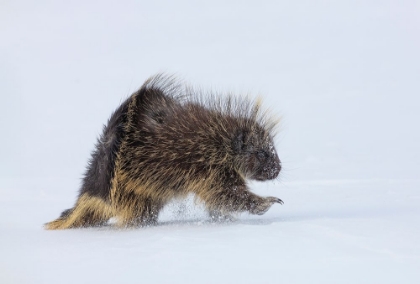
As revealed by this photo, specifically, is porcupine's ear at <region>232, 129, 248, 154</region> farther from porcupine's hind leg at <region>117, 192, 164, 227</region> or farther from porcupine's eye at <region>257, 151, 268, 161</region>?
porcupine's hind leg at <region>117, 192, 164, 227</region>

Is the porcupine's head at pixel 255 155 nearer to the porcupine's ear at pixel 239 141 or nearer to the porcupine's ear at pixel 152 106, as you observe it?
the porcupine's ear at pixel 239 141

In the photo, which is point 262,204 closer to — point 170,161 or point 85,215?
point 170,161

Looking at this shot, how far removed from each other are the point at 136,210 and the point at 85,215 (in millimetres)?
633

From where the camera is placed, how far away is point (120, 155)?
6285mm

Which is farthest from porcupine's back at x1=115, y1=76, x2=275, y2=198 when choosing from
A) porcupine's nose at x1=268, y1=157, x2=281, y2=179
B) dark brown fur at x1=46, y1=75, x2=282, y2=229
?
porcupine's nose at x1=268, y1=157, x2=281, y2=179

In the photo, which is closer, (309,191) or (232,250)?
(232,250)

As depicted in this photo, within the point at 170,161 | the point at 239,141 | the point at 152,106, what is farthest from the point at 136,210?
the point at 239,141

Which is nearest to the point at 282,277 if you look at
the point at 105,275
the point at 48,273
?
the point at 105,275

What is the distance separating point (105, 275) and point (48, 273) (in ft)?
1.33

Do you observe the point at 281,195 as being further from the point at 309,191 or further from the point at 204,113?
the point at 204,113

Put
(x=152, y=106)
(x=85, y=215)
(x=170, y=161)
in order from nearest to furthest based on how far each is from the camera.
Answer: (x=170, y=161) < (x=152, y=106) < (x=85, y=215)

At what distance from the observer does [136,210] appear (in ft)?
21.1

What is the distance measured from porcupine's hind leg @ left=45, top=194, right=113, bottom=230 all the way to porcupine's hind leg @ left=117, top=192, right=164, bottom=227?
17cm

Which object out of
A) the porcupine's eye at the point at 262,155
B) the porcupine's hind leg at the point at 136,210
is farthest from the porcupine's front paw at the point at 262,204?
the porcupine's hind leg at the point at 136,210
